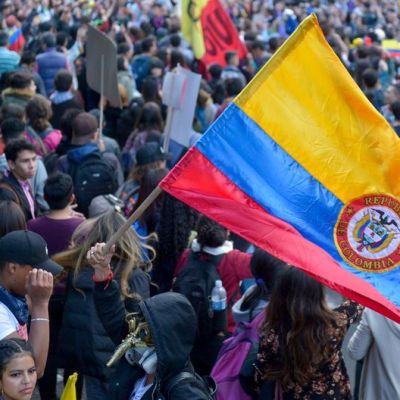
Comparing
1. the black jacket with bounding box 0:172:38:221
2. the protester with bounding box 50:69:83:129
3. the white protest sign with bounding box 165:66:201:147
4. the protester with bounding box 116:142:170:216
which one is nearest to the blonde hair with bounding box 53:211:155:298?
the black jacket with bounding box 0:172:38:221

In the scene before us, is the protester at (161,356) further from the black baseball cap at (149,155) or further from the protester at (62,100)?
the protester at (62,100)

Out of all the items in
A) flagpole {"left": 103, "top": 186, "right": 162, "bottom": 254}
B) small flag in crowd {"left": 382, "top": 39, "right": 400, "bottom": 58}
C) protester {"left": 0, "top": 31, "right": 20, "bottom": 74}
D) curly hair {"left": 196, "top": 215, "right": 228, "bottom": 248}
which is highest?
small flag in crowd {"left": 382, "top": 39, "right": 400, "bottom": 58}

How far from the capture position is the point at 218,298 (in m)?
5.31

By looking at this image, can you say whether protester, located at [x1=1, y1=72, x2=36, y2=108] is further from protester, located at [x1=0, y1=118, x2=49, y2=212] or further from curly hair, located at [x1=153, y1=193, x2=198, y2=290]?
curly hair, located at [x1=153, y1=193, x2=198, y2=290]

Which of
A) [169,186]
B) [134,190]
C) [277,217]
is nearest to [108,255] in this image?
[169,186]

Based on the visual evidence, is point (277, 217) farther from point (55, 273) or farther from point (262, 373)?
point (55, 273)

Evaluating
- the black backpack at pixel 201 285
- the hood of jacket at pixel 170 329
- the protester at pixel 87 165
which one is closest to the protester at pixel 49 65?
the protester at pixel 87 165

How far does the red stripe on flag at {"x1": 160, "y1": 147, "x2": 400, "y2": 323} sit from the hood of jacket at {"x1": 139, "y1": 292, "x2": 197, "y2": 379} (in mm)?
496

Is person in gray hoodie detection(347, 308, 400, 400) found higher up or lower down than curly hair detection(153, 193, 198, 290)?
higher up

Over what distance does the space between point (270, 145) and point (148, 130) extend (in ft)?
16.0

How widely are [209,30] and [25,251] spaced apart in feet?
28.2

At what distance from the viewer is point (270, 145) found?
4.10 metres

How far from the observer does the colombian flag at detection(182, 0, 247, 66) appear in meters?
12.5

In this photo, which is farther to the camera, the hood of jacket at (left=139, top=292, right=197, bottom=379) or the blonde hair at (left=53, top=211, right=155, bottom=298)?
the blonde hair at (left=53, top=211, right=155, bottom=298)
